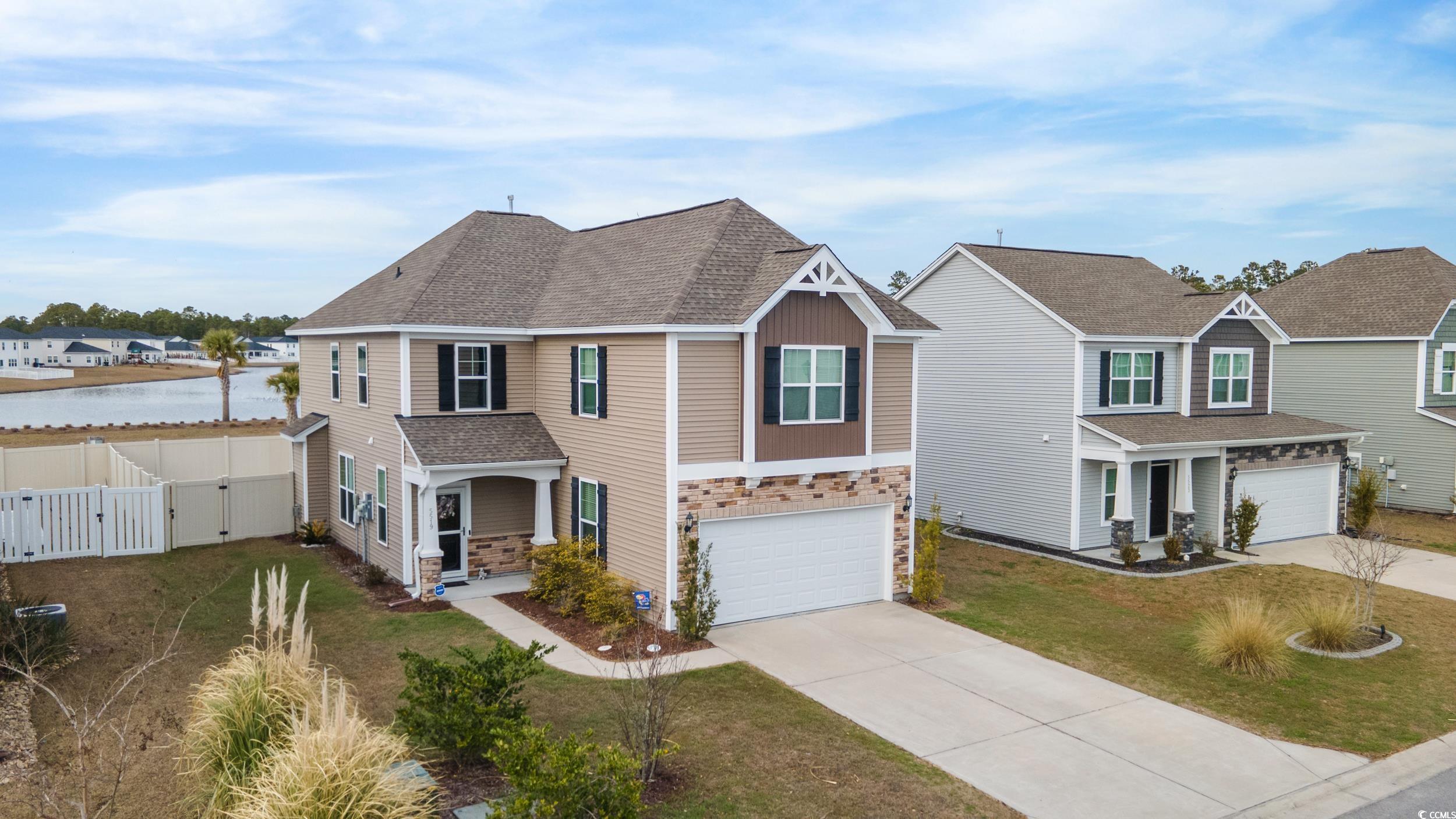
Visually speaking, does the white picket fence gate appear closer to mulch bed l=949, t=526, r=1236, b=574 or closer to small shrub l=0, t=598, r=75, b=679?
small shrub l=0, t=598, r=75, b=679

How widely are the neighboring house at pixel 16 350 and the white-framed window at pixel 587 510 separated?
89.4 meters

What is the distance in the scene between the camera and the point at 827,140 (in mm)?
28391

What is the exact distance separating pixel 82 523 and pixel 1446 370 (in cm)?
3516

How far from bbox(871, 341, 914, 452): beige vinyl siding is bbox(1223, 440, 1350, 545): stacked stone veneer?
9.90 meters

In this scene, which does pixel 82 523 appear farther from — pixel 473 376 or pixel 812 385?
pixel 812 385

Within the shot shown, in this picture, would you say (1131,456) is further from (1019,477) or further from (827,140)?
(827,140)

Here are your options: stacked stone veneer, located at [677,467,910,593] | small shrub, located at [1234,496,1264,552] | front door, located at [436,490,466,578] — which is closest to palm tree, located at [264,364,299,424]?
front door, located at [436,490,466,578]

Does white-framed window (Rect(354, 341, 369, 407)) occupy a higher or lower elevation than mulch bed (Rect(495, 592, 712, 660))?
higher

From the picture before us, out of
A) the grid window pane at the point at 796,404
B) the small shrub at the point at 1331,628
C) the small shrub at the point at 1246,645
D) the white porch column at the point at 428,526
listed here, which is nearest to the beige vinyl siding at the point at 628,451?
the grid window pane at the point at 796,404

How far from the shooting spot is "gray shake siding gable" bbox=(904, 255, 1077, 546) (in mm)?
21016

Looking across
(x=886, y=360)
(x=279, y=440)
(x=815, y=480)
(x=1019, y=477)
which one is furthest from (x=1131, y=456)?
(x=279, y=440)

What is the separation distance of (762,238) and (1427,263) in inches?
941

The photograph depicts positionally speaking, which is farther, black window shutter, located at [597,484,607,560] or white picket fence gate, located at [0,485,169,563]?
white picket fence gate, located at [0,485,169,563]

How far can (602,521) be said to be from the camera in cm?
1606
